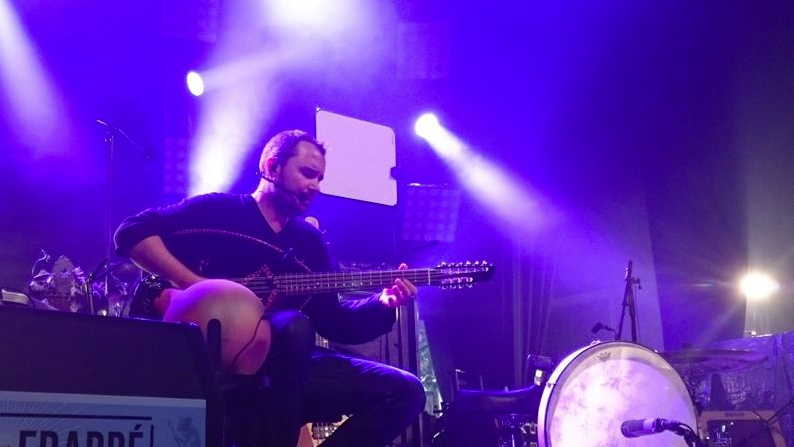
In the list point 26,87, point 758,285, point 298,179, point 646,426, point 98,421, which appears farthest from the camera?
point 758,285

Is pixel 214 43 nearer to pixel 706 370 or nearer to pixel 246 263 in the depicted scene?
pixel 246 263

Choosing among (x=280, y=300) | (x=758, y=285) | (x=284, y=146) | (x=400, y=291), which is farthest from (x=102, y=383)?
(x=758, y=285)

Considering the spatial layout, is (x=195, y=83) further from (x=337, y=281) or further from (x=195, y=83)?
(x=337, y=281)

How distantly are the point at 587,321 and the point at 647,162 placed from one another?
1977 millimetres

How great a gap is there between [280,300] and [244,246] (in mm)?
301

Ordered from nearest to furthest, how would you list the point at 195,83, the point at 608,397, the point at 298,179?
the point at 298,179, the point at 608,397, the point at 195,83

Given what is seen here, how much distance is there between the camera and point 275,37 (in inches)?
309

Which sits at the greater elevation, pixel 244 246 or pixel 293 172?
pixel 293 172

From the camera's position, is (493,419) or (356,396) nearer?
(356,396)

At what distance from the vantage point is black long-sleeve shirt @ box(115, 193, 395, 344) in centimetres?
301

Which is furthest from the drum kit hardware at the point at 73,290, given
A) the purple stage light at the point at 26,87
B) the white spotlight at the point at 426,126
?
the white spotlight at the point at 426,126

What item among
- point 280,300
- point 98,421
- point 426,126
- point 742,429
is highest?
point 426,126

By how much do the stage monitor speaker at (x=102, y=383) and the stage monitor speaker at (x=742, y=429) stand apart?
5.12 meters

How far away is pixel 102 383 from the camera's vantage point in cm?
147
